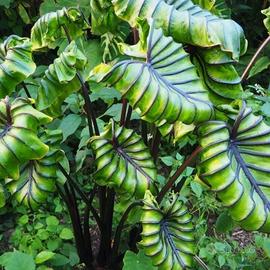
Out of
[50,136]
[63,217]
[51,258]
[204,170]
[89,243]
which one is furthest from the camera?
[63,217]

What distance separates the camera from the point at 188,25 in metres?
1.51

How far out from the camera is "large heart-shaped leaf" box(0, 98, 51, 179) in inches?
55.4

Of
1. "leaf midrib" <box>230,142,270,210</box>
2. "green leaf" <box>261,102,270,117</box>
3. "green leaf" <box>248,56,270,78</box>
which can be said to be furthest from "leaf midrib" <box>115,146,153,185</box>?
"green leaf" <box>248,56,270,78</box>

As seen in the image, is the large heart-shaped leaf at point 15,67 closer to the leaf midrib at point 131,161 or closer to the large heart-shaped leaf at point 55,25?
the large heart-shaped leaf at point 55,25

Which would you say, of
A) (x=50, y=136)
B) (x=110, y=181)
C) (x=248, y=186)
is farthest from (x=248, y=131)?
(x=50, y=136)

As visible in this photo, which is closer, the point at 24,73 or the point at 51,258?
the point at 24,73

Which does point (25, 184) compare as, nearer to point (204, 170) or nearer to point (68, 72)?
point (68, 72)

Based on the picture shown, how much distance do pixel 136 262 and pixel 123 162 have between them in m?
0.30

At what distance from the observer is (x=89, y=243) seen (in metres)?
1.97

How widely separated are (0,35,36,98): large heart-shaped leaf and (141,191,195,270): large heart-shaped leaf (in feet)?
1.50

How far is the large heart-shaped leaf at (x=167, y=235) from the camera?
150cm

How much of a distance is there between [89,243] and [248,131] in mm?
782

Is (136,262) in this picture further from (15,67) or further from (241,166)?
(15,67)

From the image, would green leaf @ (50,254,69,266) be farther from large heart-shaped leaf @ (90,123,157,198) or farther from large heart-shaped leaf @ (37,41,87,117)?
large heart-shaped leaf @ (37,41,87,117)
